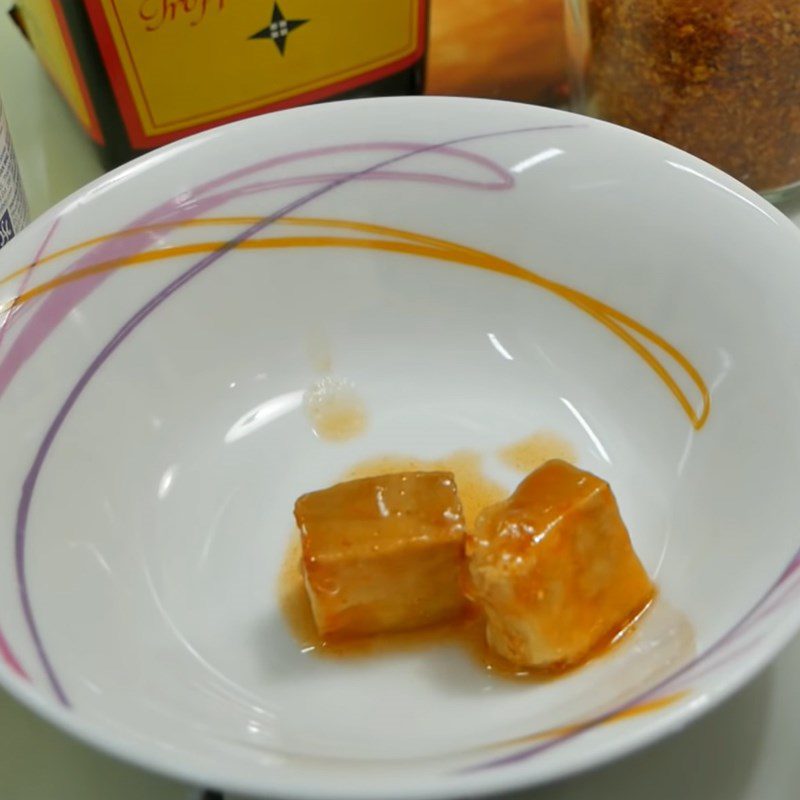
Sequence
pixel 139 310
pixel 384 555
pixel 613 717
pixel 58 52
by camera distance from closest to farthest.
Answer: pixel 613 717, pixel 384 555, pixel 139 310, pixel 58 52

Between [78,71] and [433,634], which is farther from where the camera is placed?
[78,71]

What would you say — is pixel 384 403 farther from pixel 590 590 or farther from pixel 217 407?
pixel 590 590

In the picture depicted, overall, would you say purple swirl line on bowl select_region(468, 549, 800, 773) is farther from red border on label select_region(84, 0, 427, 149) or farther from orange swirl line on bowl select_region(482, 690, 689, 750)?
red border on label select_region(84, 0, 427, 149)

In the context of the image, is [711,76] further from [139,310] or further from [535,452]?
[139,310]

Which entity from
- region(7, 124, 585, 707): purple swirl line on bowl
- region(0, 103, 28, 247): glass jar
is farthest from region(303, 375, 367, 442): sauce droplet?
region(0, 103, 28, 247): glass jar

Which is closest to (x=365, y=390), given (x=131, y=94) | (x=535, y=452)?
(x=535, y=452)

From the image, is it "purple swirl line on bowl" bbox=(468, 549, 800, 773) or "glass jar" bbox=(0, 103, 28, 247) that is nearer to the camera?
"purple swirl line on bowl" bbox=(468, 549, 800, 773)

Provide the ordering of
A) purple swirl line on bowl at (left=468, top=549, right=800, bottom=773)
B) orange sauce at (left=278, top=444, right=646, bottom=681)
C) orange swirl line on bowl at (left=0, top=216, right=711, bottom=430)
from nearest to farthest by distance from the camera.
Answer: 1. purple swirl line on bowl at (left=468, top=549, right=800, bottom=773)
2. orange sauce at (left=278, top=444, right=646, bottom=681)
3. orange swirl line on bowl at (left=0, top=216, right=711, bottom=430)
